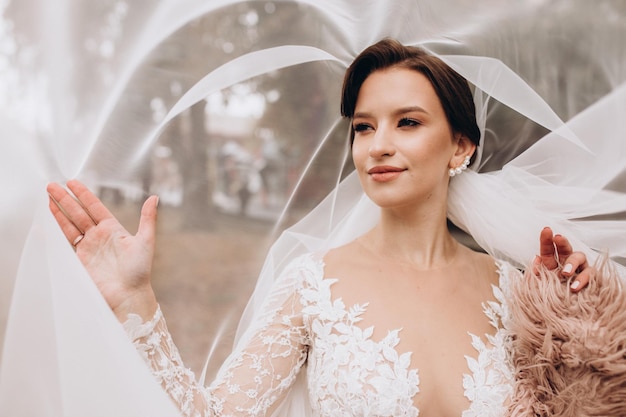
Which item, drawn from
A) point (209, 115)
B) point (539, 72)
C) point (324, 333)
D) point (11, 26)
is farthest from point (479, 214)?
point (11, 26)

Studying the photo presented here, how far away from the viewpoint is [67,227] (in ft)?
5.13

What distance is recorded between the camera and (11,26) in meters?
1.46

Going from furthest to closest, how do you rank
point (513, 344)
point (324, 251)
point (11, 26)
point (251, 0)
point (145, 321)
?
point (324, 251) → point (513, 344) → point (251, 0) → point (145, 321) → point (11, 26)

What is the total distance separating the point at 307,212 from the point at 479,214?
599 mm

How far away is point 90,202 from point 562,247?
1347 mm

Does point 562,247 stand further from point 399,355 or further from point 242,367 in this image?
point 242,367

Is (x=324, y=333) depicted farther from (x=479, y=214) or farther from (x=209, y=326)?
(x=479, y=214)

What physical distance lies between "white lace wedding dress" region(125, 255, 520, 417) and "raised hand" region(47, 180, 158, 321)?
0.10 m

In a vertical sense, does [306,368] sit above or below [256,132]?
below

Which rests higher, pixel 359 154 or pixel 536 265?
pixel 359 154

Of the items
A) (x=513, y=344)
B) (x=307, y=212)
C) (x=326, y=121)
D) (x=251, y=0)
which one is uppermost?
(x=251, y=0)

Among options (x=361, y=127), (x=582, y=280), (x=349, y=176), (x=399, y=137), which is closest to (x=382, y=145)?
(x=399, y=137)

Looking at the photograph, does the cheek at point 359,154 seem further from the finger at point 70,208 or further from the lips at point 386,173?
the finger at point 70,208

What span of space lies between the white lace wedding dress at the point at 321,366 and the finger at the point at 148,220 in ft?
0.68
